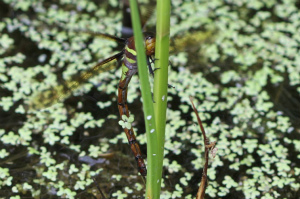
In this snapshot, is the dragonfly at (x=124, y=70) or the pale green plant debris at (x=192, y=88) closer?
the dragonfly at (x=124, y=70)

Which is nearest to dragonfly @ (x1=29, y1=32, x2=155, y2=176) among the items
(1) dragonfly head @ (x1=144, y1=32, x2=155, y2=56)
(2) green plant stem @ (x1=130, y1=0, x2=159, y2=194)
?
(1) dragonfly head @ (x1=144, y1=32, x2=155, y2=56)

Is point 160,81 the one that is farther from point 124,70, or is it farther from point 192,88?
point 192,88

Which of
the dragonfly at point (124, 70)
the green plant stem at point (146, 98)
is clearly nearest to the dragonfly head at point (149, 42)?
the dragonfly at point (124, 70)

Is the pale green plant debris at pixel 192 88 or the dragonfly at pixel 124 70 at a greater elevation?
the pale green plant debris at pixel 192 88

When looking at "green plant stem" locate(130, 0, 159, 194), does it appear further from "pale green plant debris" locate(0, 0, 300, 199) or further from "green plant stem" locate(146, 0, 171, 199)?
"pale green plant debris" locate(0, 0, 300, 199)

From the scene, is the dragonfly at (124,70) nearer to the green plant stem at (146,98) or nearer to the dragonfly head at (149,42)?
the dragonfly head at (149,42)

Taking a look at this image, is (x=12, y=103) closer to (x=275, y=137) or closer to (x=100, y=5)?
(x=100, y=5)

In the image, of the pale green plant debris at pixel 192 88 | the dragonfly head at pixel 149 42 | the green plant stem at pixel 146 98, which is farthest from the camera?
the pale green plant debris at pixel 192 88

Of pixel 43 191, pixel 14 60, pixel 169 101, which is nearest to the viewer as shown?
pixel 43 191

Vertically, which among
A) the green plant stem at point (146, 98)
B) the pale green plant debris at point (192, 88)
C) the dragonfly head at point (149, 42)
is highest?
the pale green plant debris at point (192, 88)

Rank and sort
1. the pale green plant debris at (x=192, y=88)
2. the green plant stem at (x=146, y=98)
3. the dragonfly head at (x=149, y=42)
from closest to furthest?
the green plant stem at (x=146, y=98)
the dragonfly head at (x=149, y=42)
the pale green plant debris at (x=192, y=88)

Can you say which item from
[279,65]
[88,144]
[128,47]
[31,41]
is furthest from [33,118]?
[279,65]
